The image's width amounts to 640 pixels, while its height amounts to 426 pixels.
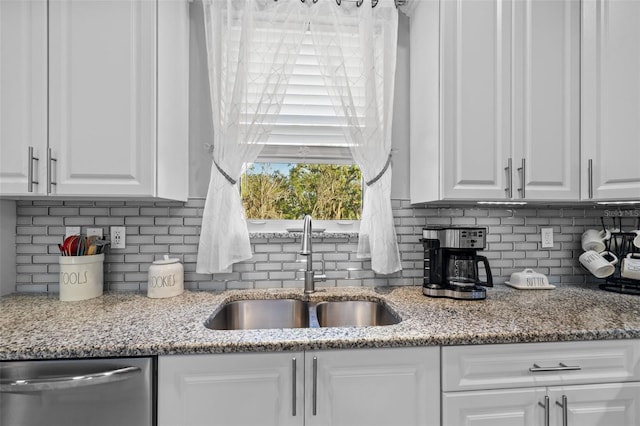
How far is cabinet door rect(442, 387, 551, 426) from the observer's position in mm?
1131

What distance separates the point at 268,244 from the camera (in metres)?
1.78

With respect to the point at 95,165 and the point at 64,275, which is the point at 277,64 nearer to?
the point at 95,165

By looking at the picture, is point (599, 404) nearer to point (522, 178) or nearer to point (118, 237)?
point (522, 178)

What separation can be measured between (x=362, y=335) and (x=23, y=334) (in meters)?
1.13

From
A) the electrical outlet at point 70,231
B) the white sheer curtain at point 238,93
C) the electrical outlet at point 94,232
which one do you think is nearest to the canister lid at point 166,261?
the white sheer curtain at point 238,93

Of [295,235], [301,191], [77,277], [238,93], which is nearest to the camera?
[77,277]

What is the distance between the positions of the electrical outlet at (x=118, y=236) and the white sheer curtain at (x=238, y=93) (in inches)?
16.6

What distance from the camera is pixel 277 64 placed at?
66.2 inches

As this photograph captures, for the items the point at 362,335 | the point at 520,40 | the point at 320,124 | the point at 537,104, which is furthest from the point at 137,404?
the point at 520,40

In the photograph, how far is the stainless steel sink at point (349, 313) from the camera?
5.27 feet

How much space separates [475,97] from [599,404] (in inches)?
51.6

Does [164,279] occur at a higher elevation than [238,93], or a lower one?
lower

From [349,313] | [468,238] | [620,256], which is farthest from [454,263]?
[620,256]

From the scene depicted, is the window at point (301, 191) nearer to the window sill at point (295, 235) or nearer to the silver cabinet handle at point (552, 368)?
the window sill at point (295, 235)
